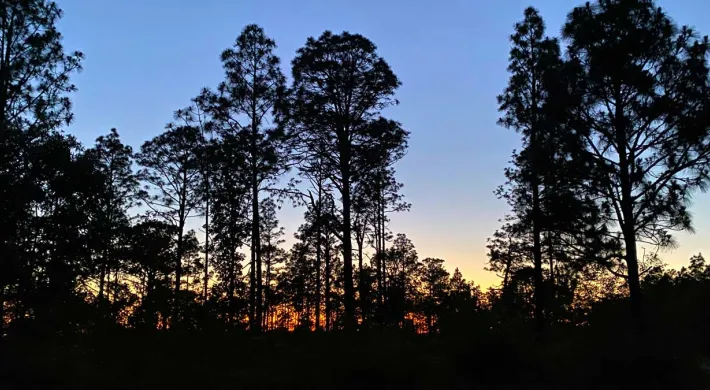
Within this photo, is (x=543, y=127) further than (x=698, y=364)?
Yes

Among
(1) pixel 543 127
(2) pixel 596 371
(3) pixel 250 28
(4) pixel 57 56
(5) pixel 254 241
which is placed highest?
(3) pixel 250 28

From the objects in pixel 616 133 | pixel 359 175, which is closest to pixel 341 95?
pixel 359 175

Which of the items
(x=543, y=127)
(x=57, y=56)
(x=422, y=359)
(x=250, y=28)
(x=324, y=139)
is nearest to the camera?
(x=422, y=359)

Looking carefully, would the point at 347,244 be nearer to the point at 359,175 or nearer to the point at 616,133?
the point at 359,175

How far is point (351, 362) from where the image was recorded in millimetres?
10664

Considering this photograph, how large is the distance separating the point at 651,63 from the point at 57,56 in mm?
19136

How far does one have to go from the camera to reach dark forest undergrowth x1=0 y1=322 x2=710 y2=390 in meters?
10.4

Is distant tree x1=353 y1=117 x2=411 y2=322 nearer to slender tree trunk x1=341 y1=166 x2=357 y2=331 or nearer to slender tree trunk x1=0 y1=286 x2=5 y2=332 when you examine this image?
slender tree trunk x1=341 y1=166 x2=357 y2=331

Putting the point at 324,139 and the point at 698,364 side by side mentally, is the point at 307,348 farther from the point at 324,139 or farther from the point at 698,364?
the point at 324,139

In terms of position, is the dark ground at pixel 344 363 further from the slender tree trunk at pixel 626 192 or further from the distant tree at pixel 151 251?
the distant tree at pixel 151 251

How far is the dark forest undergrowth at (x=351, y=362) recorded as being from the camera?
10352 mm

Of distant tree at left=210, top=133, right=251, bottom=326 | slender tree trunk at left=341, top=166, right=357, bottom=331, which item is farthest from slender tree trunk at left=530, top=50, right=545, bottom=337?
distant tree at left=210, top=133, right=251, bottom=326

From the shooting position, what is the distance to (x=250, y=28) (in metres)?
27.6

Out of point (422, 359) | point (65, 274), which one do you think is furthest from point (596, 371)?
point (65, 274)
